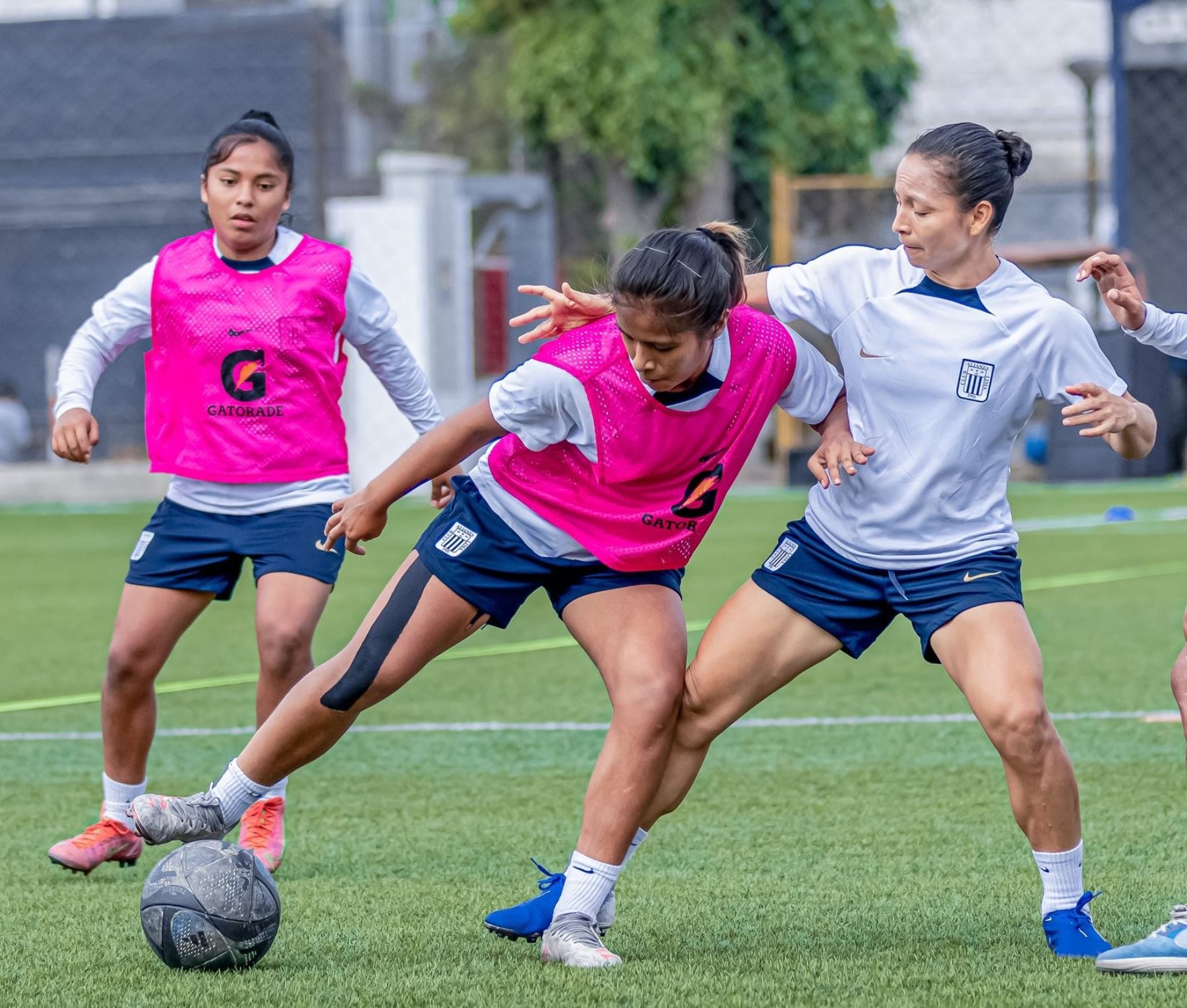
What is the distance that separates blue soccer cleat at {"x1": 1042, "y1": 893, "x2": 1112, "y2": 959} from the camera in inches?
149

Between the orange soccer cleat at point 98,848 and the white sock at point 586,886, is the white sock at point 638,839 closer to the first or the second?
the white sock at point 586,886

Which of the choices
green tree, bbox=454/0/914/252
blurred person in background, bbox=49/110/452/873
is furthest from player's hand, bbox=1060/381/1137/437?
green tree, bbox=454/0/914/252

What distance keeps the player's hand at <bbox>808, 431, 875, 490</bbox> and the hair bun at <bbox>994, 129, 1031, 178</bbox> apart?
685 mm

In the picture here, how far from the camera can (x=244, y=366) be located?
5.08m

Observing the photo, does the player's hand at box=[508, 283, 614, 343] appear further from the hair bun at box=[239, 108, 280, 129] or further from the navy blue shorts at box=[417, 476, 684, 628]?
the hair bun at box=[239, 108, 280, 129]

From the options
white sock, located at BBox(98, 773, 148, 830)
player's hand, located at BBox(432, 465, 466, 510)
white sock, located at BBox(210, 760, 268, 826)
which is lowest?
white sock, located at BBox(98, 773, 148, 830)

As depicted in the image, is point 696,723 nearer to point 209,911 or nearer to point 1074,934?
point 1074,934

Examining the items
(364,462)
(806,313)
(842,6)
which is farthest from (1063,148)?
(806,313)

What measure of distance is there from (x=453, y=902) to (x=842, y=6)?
17818mm

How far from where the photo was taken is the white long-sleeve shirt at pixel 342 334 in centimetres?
507

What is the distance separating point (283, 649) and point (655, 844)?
3.66 ft

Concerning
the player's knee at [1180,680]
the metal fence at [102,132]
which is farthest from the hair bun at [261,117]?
the metal fence at [102,132]

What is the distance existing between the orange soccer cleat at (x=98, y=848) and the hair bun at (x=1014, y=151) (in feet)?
9.02

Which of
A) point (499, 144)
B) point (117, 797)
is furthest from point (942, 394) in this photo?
point (499, 144)
